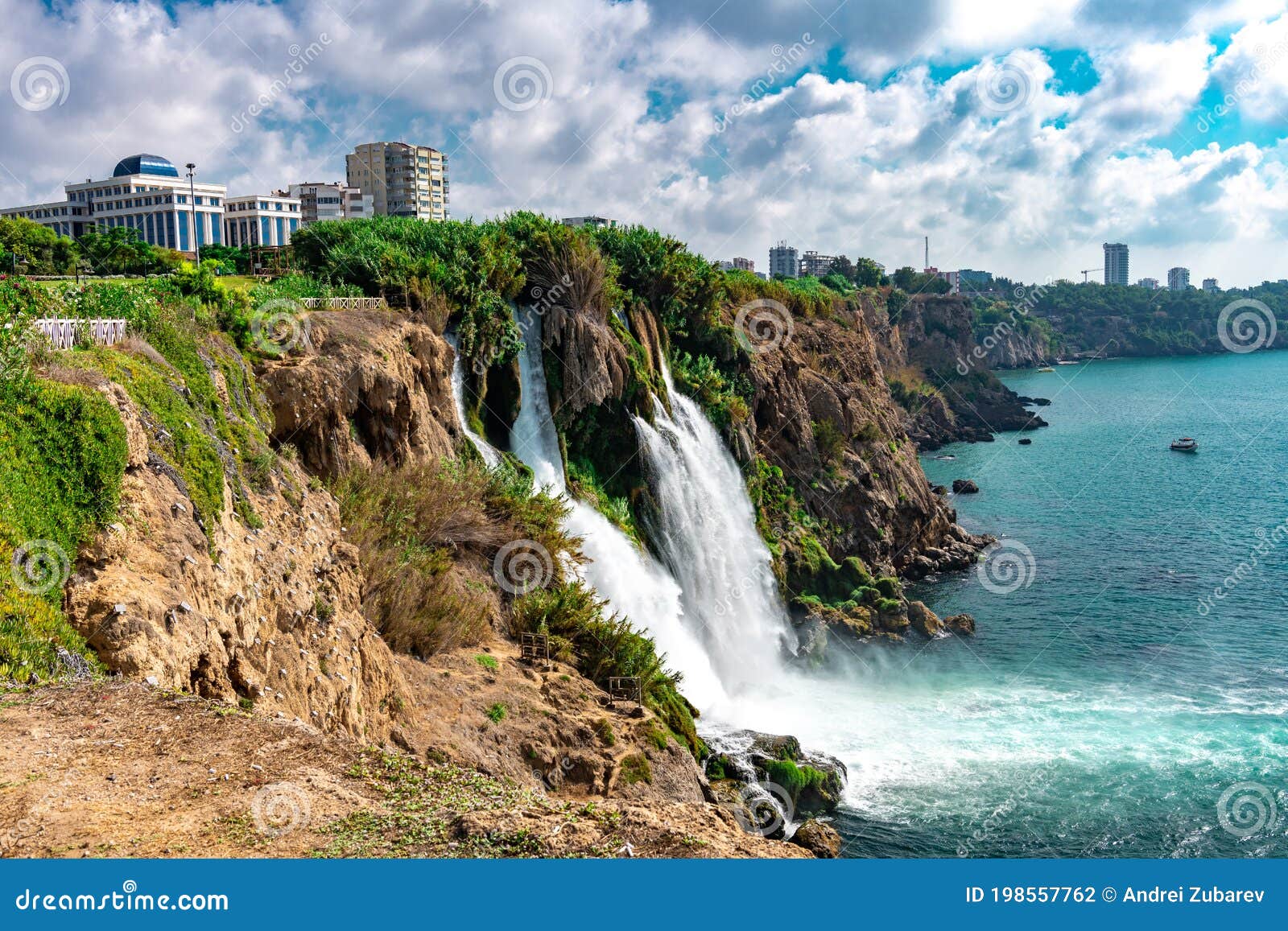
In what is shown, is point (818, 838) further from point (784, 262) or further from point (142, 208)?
point (784, 262)

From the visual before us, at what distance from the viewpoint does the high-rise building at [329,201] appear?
295 ft

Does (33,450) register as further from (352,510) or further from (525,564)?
(525,564)

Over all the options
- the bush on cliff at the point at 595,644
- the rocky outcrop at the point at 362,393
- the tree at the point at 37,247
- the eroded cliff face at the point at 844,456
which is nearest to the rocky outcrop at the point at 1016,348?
the eroded cliff face at the point at 844,456

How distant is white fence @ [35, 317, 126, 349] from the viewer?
12.6 metres

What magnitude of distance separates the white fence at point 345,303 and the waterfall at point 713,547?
863cm

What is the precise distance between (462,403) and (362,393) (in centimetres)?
501

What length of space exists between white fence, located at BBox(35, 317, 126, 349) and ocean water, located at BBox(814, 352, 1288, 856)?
1560 centimetres

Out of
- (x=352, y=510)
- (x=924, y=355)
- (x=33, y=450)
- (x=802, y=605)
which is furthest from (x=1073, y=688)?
(x=924, y=355)

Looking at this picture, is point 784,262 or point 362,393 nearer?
point 362,393

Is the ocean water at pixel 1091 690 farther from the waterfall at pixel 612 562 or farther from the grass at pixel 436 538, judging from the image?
the grass at pixel 436 538

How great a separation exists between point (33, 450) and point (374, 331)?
37.4 ft

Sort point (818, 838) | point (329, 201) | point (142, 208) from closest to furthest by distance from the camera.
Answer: point (818, 838), point (142, 208), point (329, 201)

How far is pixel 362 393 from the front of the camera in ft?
64.4

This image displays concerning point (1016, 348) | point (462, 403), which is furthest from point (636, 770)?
point (1016, 348)
